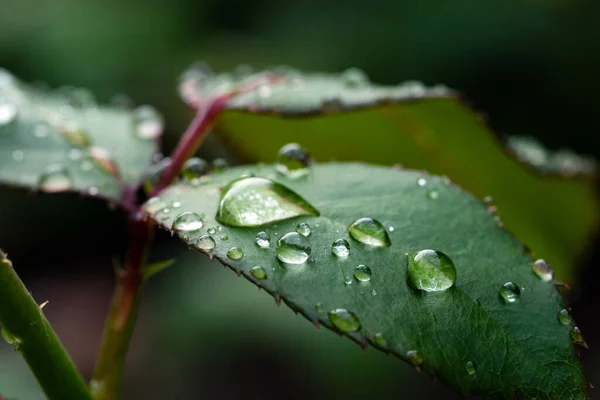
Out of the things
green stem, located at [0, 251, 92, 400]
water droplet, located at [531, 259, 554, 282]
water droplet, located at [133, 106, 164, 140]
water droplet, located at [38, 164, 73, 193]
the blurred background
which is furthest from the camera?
the blurred background

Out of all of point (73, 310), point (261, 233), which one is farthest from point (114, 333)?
point (73, 310)

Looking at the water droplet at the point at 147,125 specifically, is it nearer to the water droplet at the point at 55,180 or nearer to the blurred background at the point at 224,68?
the water droplet at the point at 55,180

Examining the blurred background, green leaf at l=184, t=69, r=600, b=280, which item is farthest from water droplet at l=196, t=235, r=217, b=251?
the blurred background

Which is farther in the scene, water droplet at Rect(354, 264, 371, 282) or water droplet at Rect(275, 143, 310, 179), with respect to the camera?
water droplet at Rect(275, 143, 310, 179)

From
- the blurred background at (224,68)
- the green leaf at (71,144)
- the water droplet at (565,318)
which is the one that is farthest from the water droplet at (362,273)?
the blurred background at (224,68)

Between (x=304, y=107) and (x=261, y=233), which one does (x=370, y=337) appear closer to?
(x=261, y=233)

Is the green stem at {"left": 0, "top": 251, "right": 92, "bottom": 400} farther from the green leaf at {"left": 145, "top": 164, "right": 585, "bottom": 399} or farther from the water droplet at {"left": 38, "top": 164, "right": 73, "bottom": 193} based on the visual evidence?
the water droplet at {"left": 38, "top": 164, "right": 73, "bottom": 193}

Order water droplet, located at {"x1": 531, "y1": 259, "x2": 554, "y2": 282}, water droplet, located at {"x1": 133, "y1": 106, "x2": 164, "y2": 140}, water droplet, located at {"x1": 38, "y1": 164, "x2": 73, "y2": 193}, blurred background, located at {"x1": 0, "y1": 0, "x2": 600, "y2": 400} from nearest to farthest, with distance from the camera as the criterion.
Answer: water droplet, located at {"x1": 531, "y1": 259, "x2": 554, "y2": 282}
water droplet, located at {"x1": 38, "y1": 164, "x2": 73, "y2": 193}
water droplet, located at {"x1": 133, "y1": 106, "x2": 164, "y2": 140}
blurred background, located at {"x1": 0, "y1": 0, "x2": 600, "y2": 400}

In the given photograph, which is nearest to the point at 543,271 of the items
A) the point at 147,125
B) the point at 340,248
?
the point at 340,248
